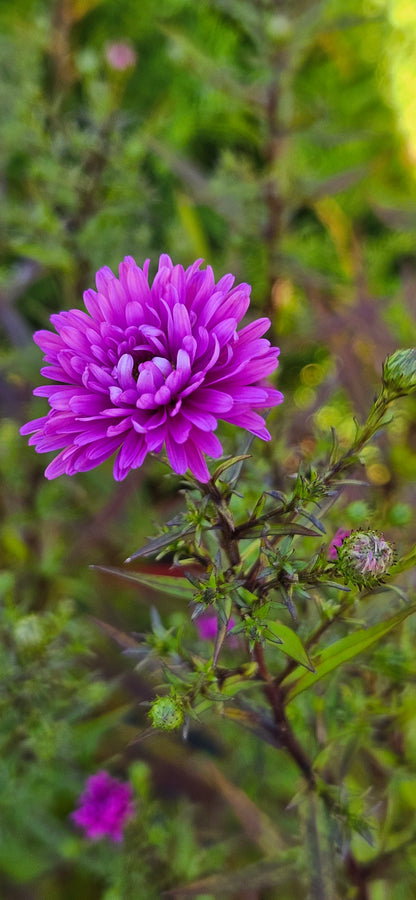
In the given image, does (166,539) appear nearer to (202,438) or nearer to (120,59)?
(202,438)

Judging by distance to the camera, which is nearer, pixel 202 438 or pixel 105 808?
pixel 202 438

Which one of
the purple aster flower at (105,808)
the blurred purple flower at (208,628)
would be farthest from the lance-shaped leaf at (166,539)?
the purple aster flower at (105,808)

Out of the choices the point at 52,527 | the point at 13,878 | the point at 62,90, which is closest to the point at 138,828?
the point at 13,878

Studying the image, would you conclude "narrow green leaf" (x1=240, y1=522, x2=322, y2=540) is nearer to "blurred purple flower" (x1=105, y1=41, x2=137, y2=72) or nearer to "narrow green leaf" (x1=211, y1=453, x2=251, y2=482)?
"narrow green leaf" (x1=211, y1=453, x2=251, y2=482)

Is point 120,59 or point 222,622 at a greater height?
point 120,59

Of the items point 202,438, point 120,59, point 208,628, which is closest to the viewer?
point 202,438

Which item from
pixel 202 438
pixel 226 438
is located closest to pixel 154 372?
pixel 202 438
